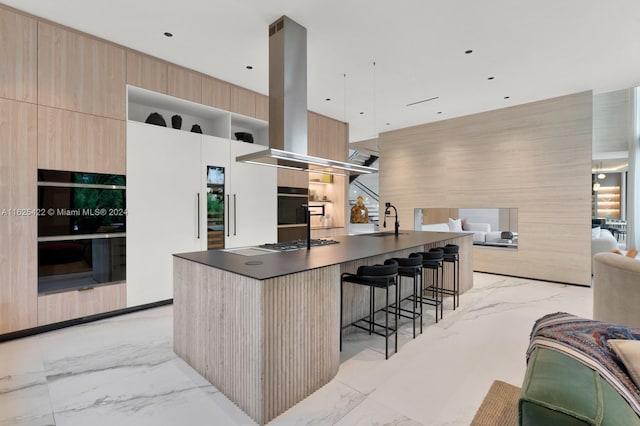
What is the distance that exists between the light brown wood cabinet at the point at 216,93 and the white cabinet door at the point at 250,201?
1.94 ft

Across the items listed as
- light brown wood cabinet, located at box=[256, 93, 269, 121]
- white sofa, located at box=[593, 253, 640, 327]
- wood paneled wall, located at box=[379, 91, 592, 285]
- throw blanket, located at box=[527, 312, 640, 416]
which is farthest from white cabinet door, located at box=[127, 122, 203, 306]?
wood paneled wall, located at box=[379, 91, 592, 285]

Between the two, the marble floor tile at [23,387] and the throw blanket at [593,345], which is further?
the marble floor tile at [23,387]

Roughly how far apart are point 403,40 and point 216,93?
2599 millimetres

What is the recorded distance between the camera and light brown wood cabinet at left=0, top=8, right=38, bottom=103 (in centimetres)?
282

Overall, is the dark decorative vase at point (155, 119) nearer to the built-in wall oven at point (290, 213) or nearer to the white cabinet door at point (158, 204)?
the white cabinet door at point (158, 204)

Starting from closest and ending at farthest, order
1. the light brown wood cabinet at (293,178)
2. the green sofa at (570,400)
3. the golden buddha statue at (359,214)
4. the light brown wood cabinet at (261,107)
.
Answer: the green sofa at (570,400) < the light brown wood cabinet at (261,107) < the light brown wood cabinet at (293,178) < the golden buddha statue at (359,214)

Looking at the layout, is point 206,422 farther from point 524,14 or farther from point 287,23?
point 524,14

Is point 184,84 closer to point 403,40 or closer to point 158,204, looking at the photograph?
point 158,204

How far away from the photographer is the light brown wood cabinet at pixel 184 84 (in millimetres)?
3939

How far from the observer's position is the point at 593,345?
1107mm

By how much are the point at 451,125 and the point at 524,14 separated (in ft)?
11.0

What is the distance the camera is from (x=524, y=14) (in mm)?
2863

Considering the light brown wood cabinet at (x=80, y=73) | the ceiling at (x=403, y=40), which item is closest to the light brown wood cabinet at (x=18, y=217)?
the light brown wood cabinet at (x=80, y=73)

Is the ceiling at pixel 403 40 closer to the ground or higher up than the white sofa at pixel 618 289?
higher up
